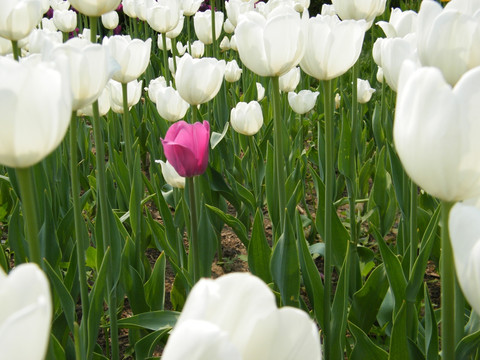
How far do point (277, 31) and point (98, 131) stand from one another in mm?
480

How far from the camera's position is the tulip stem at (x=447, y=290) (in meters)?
0.90

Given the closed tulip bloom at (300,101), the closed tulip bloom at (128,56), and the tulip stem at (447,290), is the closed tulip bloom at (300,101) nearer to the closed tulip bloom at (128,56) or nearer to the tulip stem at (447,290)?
the closed tulip bloom at (128,56)

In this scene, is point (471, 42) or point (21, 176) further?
point (471, 42)

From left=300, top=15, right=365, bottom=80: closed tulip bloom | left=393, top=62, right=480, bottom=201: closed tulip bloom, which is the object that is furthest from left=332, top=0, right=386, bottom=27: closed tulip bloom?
left=393, top=62, right=480, bottom=201: closed tulip bloom

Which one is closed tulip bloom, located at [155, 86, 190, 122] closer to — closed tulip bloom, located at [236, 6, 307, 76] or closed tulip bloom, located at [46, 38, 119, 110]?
closed tulip bloom, located at [236, 6, 307, 76]

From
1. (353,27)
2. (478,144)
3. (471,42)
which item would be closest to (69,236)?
(353,27)

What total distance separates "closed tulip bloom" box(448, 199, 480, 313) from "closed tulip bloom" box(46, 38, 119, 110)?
0.74 meters

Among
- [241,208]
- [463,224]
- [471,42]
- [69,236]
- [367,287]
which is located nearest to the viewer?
[463,224]

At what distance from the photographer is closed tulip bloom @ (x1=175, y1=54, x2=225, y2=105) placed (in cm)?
199

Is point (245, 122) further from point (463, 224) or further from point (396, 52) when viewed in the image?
point (463, 224)

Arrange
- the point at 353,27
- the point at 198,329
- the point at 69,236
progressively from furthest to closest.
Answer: the point at 69,236 → the point at 353,27 → the point at 198,329

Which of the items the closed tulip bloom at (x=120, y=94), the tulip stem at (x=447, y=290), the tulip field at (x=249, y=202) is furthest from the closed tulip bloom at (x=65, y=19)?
the tulip stem at (x=447, y=290)

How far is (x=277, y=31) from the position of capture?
58.5 inches

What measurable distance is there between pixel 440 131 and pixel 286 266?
2.72ft
